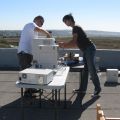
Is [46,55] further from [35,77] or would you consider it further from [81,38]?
[81,38]

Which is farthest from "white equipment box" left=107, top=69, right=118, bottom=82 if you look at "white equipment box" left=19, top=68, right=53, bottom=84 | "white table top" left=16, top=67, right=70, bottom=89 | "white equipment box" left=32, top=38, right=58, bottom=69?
"white equipment box" left=19, top=68, right=53, bottom=84

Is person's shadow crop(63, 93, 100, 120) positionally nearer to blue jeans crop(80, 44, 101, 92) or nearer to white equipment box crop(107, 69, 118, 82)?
blue jeans crop(80, 44, 101, 92)

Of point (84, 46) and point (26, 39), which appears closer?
point (26, 39)

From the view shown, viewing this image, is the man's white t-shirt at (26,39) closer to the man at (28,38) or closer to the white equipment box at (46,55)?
the man at (28,38)

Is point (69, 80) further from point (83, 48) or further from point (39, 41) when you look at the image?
point (39, 41)

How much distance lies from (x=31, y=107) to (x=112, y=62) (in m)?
5.88

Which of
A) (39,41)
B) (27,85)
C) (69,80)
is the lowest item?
(69,80)

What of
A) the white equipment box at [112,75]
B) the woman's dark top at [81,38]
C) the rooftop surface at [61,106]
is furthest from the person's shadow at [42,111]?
the white equipment box at [112,75]

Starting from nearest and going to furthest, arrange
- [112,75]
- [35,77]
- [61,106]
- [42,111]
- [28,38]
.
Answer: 1. [35,77]
2. [42,111]
3. [61,106]
4. [28,38]
5. [112,75]

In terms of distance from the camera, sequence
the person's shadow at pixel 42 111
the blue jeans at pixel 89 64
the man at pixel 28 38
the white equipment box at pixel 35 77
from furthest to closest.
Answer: the blue jeans at pixel 89 64 < the man at pixel 28 38 < the person's shadow at pixel 42 111 < the white equipment box at pixel 35 77

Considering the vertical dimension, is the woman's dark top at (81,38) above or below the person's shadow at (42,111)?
above

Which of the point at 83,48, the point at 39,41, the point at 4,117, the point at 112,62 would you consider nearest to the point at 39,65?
the point at 39,41

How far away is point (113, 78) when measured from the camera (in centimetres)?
1087

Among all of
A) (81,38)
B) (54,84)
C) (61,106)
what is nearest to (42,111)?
(61,106)
